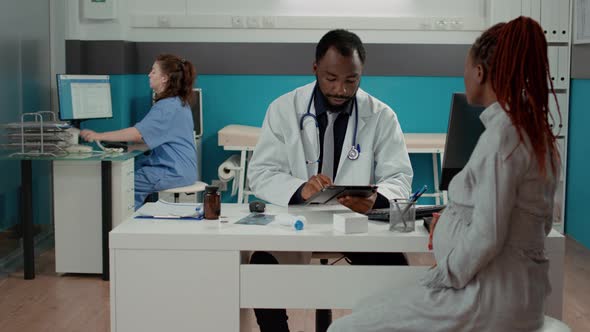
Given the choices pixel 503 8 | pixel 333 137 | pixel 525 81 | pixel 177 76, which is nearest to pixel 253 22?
pixel 177 76

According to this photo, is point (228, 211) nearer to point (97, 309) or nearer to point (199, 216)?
point (199, 216)

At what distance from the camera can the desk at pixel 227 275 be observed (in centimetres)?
231

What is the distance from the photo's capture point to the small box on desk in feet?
7.65

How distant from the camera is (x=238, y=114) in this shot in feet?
20.1

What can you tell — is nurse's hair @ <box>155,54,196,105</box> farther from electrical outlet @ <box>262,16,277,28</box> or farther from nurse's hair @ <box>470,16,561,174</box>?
nurse's hair @ <box>470,16,561,174</box>

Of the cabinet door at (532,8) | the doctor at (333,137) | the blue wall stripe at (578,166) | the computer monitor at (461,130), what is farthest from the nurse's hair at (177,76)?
the computer monitor at (461,130)

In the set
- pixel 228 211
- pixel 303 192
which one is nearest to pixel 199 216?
pixel 228 211

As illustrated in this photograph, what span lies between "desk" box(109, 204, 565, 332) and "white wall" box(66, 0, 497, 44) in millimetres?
3756

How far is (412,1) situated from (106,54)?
214 centimetres

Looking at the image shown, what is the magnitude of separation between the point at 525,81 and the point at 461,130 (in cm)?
72

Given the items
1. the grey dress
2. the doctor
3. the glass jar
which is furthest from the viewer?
the doctor

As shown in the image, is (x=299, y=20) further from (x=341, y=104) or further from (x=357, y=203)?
(x=357, y=203)

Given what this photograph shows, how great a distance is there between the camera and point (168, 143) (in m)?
4.93

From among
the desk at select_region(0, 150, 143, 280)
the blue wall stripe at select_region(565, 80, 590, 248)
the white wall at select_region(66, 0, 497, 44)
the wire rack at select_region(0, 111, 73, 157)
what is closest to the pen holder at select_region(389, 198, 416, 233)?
the desk at select_region(0, 150, 143, 280)
